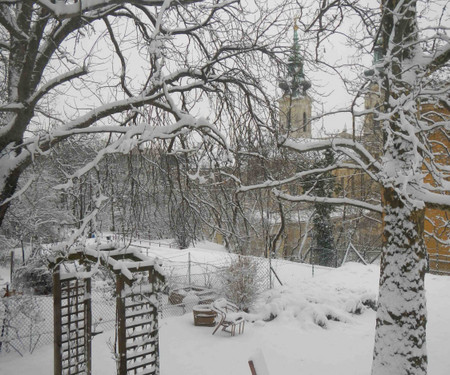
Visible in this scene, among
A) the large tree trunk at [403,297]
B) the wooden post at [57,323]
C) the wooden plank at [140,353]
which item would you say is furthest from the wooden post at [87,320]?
the large tree trunk at [403,297]

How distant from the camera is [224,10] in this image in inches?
233

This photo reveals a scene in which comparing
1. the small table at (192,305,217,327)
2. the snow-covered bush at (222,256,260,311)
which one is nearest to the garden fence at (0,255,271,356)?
the snow-covered bush at (222,256,260,311)

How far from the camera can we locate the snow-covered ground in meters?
7.76

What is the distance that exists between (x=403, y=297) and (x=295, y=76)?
359cm

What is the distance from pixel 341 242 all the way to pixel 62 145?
85.8ft

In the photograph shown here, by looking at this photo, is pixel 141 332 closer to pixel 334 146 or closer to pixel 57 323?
pixel 57 323

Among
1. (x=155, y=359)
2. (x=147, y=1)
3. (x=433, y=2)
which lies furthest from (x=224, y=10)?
(x=155, y=359)

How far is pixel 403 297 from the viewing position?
18.2 ft

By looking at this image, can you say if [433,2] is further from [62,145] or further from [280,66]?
[62,145]

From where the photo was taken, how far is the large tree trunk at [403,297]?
5539 mm

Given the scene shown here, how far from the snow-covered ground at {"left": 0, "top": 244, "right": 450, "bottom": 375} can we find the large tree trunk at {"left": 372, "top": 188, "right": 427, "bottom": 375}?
2038 millimetres

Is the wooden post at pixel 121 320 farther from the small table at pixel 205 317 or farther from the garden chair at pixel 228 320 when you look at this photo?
the small table at pixel 205 317

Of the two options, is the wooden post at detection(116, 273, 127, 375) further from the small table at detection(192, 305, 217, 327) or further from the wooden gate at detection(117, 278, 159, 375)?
the small table at detection(192, 305, 217, 327)

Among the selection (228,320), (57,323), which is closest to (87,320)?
(57,323)
